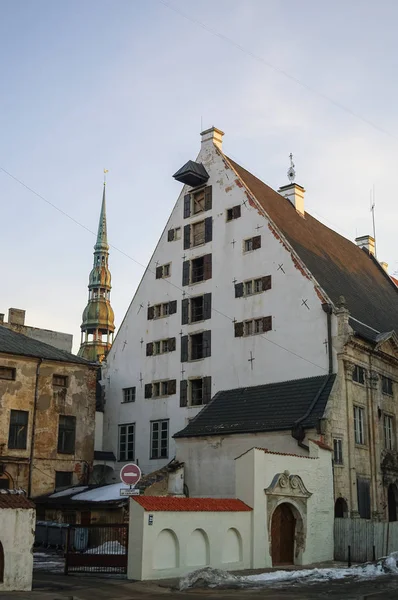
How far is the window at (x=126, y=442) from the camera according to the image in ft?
134

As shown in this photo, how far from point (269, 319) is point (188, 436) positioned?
6.96 metres

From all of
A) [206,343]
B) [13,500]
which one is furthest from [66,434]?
[13,500]

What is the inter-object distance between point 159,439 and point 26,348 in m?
8.80

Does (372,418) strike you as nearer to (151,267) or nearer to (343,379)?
(343,379)

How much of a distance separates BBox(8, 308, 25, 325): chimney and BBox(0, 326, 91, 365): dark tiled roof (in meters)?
1.15

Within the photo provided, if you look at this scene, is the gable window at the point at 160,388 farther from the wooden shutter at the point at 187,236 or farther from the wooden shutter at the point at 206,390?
the wooden shutter at the point at 187,236

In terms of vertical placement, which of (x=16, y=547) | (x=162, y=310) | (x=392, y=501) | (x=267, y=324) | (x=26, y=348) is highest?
(x=162, y=310)

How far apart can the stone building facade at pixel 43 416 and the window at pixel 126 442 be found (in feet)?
7.12

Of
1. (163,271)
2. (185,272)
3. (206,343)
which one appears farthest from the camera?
(163,271)

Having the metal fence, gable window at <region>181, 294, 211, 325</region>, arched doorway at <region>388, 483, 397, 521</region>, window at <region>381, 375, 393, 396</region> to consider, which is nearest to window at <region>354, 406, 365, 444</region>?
window at <region>381, 375, 393, 396</region>

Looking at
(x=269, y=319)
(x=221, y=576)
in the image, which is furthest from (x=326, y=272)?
(x=221, y=576)

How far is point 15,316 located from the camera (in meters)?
42.7

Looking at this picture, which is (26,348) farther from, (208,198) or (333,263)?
(333,263)

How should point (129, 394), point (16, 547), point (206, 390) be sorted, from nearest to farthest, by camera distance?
1. point (16, 547)
2. point (206, 390)
3. point (129, 394)
